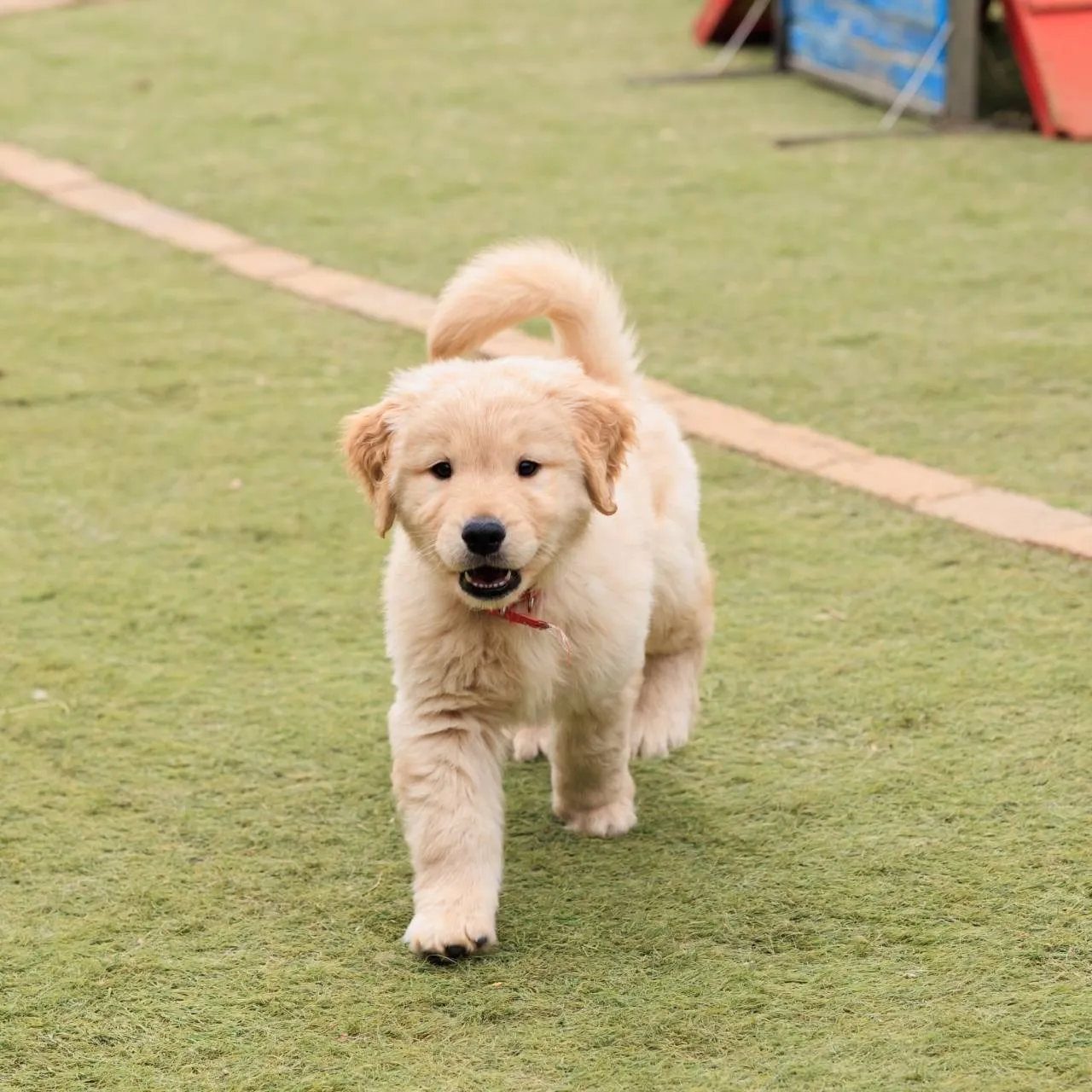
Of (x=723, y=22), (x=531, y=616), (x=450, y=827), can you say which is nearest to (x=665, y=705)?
(x=531, y=616)

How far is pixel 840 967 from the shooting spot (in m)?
3.11

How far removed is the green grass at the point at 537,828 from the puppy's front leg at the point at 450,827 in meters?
0.08

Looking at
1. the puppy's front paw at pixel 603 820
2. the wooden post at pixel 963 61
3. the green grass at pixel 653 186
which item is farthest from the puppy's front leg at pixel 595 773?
the wooden post at pixel 963 61

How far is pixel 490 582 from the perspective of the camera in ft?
10.5

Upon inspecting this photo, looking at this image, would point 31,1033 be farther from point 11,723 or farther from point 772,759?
point 772,759

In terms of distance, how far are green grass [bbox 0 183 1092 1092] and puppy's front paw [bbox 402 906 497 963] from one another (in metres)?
0.04

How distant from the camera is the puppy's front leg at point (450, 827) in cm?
319

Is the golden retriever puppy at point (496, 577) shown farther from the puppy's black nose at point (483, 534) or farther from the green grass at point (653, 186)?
the green grass at point (653, 186)

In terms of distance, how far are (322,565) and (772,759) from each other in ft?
5.19

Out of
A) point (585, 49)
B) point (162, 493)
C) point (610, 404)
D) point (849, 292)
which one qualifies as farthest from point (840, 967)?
point (585, 49)

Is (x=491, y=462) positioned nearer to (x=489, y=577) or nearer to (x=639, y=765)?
(x=489, y=577)

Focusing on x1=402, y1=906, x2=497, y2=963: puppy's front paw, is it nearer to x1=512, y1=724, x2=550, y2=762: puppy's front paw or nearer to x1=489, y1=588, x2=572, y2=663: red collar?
x1=489, y1=588, x2=572, y2=663: red collar

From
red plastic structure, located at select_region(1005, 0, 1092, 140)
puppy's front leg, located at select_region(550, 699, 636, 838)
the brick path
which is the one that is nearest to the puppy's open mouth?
puppy's front leg, located at select_region(550, 699, 636, 838)

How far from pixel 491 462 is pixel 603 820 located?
85 centimetres
